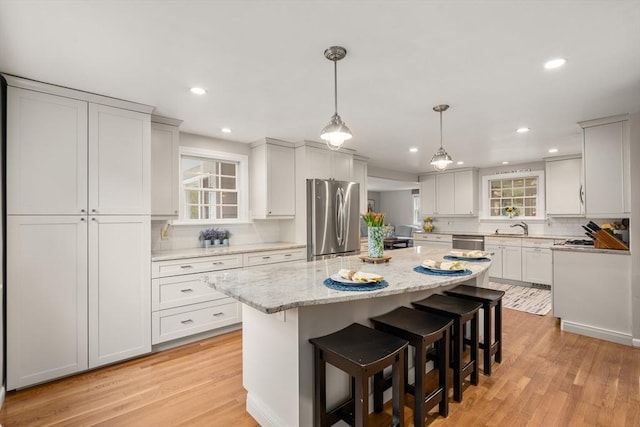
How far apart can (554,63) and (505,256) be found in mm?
4524

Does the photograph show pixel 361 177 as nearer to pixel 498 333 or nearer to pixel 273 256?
pixel 273 256

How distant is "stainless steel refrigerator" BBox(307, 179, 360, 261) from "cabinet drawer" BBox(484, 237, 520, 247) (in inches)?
119

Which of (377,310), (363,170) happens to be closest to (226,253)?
(377,310)

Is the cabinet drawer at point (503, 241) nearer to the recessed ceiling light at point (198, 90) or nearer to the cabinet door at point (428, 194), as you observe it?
the cabinet door at point (428, 194)

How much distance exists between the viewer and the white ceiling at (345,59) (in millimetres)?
1569

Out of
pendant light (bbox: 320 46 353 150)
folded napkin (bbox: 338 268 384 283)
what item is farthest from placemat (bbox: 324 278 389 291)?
pendant light (bbox: 320 46 353 150)

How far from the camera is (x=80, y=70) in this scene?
7.17 ft

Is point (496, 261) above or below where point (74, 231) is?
below

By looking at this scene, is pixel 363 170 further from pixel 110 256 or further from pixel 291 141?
pixel 110 256

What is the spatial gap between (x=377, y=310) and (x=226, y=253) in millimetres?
1980

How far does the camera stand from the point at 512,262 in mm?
5645

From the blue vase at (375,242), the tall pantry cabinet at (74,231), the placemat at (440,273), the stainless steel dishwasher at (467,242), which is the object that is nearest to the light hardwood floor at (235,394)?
the tall pantry cabinet at (74,231)

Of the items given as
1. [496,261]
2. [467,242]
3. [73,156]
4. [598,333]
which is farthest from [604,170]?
[73,156]

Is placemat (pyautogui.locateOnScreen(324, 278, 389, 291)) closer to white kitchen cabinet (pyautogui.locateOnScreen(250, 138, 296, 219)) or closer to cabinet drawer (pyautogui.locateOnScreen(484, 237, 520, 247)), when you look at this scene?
white kitchen cabinet (pyautogui.locateOnScreen(250, 138, 296, 219))
